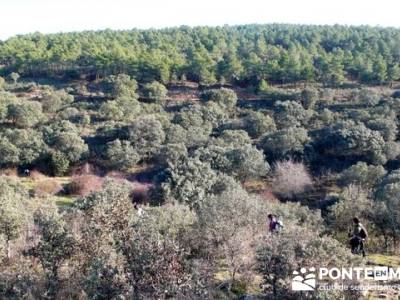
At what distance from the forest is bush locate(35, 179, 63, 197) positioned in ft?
0.45

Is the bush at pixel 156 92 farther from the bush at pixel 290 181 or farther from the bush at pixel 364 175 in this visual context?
the bush at pixel 364 175

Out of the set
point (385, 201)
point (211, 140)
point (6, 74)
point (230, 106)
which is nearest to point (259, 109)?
point (230, 106)

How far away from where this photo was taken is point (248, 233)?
13.5 m

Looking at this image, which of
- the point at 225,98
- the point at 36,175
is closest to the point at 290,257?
the point at 36,175

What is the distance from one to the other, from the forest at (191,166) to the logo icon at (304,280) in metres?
0.17

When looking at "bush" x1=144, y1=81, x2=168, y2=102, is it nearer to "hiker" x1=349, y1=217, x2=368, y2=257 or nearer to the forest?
the forest

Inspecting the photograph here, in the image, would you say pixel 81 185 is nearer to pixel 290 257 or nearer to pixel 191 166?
pixel 191 166

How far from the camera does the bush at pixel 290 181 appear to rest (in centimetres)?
3444

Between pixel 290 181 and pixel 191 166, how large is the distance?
9421 millimetres

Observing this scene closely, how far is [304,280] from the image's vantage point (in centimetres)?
1105

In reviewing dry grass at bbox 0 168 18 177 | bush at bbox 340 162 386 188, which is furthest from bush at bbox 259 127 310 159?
dry grass at bbox 0 168 18 177

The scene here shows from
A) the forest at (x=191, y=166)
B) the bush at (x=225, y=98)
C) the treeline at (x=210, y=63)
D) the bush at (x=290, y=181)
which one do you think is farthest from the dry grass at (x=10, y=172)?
the treeline at (x=210, y=63)

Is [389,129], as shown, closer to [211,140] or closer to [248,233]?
[211,140]

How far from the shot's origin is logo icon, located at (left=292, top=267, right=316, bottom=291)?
1084 cm
